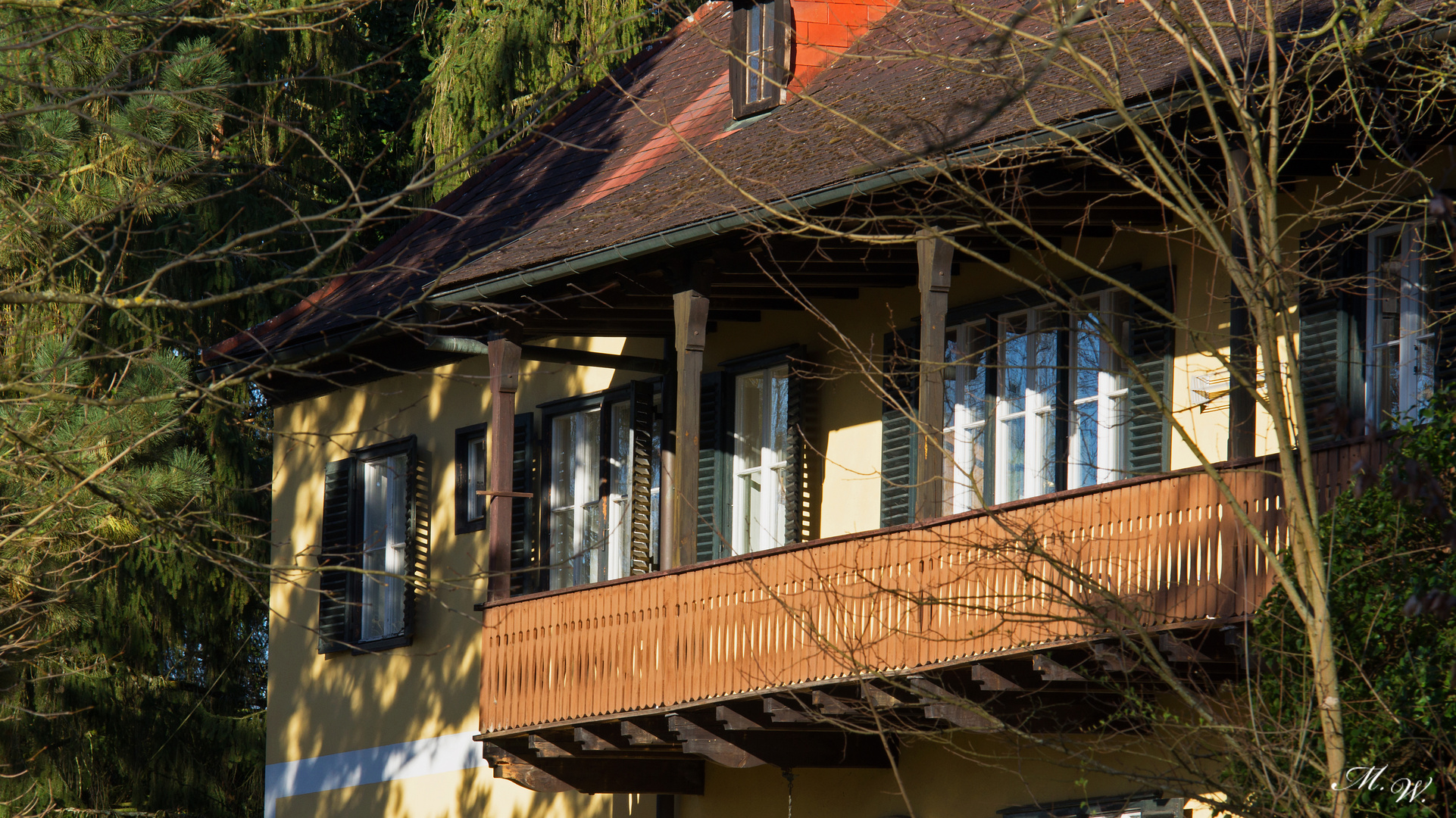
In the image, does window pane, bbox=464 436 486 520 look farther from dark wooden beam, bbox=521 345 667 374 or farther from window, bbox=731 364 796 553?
window, bbox=731 364 796 553

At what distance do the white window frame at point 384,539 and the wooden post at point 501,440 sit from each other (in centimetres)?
419

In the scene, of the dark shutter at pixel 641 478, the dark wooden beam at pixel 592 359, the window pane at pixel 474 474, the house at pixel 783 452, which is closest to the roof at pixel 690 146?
the house at pixel 783 452

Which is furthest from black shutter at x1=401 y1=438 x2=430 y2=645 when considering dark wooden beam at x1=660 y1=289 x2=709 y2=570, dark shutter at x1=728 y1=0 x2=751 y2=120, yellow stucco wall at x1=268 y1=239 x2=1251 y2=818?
dark wooden beam at x1=660 y1=289 x2=709 y2=570

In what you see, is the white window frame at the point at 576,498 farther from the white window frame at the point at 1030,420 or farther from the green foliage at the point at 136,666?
the white window frame at the point at 1030,420

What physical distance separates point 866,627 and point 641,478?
5353mm

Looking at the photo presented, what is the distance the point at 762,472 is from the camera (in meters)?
17.2

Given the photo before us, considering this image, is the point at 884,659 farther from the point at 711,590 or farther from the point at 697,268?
the point at 697,268

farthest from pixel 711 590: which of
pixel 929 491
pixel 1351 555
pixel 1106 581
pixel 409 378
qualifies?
pixel 409 378

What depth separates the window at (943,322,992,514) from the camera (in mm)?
14945

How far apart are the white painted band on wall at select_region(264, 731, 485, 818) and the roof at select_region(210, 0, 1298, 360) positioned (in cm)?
398

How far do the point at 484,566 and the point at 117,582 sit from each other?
7984 millimetres

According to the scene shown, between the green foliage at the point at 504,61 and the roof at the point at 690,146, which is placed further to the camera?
the green foliage at the point at 504,61

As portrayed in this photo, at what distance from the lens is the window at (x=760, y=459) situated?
17.0 metres

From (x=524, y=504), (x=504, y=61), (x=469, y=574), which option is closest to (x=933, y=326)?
(x=469, y=574)
